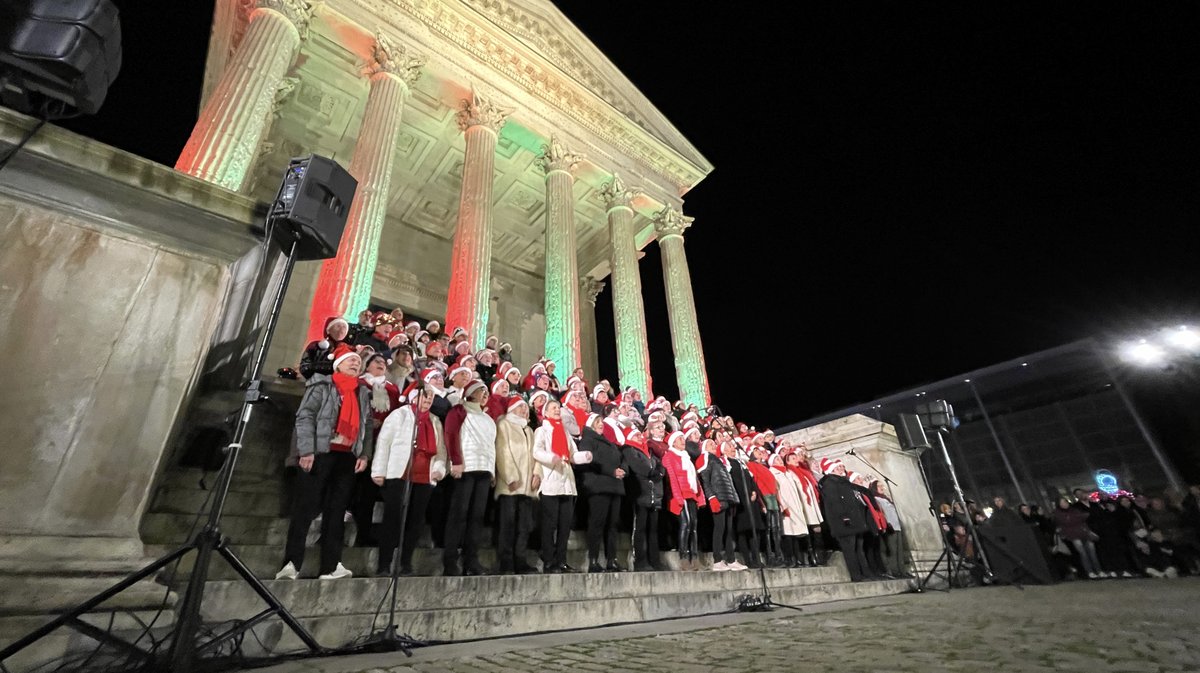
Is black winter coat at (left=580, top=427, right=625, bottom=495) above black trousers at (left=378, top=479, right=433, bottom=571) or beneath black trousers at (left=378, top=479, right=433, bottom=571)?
above

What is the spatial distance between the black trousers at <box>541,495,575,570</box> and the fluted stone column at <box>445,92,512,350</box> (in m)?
5.70

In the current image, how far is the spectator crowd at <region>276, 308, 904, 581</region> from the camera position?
372 cm

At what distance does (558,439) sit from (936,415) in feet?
20.0

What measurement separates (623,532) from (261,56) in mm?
10552

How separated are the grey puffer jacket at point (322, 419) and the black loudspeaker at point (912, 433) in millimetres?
7345

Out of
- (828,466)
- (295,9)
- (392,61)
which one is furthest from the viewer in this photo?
(392,61)

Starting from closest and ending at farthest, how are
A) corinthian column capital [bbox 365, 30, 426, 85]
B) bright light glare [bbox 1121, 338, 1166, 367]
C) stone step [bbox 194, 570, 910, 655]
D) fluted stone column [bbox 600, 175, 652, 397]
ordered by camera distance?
stone step [bbox 194, 570, 910, 655] < corinthian column capital [bbox 365, 30, 426, 85] < fluted stone column [bbox 600, 175, 652, 397] < bright light glare [bbox 1121, 338, 1166, 367]

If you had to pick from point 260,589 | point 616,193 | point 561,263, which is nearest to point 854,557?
point 260,589

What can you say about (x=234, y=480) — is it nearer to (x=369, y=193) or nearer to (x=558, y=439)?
(x=558, y=439)

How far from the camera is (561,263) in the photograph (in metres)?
12.4

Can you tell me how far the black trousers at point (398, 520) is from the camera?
11.9 ft

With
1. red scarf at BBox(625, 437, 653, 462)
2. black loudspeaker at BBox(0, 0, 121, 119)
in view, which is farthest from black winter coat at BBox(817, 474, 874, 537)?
black loudspeaker at BBox(0, 0, 121, 119)

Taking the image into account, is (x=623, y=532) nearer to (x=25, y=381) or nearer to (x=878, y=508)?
(x=878, y=508)

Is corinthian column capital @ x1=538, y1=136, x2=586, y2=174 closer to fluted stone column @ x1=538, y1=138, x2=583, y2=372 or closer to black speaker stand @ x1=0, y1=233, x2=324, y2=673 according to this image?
fluted stone column @ x1=538, y1=138, x2=583, y2=372
